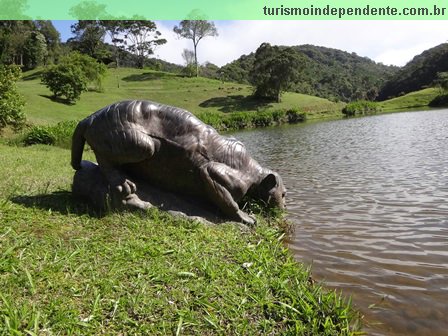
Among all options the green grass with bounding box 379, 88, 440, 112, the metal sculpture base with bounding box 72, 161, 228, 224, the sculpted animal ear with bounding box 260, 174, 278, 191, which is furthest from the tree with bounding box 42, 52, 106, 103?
the green grass with bounding box 379, 88, 440, 112

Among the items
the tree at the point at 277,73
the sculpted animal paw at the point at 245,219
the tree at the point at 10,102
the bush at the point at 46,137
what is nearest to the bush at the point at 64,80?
the tree at the point at 10,102

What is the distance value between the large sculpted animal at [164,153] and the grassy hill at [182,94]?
39.3 m

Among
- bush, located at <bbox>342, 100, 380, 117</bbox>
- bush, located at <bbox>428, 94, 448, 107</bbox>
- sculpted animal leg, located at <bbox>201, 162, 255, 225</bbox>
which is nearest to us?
sculpted animal leg, located at <bbox>201, 162, 255, 225</bbox>

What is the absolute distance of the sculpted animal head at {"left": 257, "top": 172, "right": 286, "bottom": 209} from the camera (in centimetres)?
645

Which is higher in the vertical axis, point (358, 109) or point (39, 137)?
point (358, 109)

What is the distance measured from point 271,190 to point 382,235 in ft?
6.01

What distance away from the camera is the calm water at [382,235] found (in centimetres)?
406

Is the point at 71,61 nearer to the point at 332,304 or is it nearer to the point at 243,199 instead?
the point at 243,199

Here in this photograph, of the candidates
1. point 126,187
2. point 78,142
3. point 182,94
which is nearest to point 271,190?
point 126,187

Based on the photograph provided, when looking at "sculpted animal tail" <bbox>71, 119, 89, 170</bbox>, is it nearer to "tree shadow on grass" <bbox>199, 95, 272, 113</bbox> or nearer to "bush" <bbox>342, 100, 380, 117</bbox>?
"tree shadow on grass" <bbox>199, 95, 272, 113</bbox>

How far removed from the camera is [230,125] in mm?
43844

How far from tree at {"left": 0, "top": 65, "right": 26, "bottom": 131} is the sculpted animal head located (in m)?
15.6

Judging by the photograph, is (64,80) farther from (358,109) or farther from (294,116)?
(358,109)

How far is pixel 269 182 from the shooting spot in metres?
6.46
